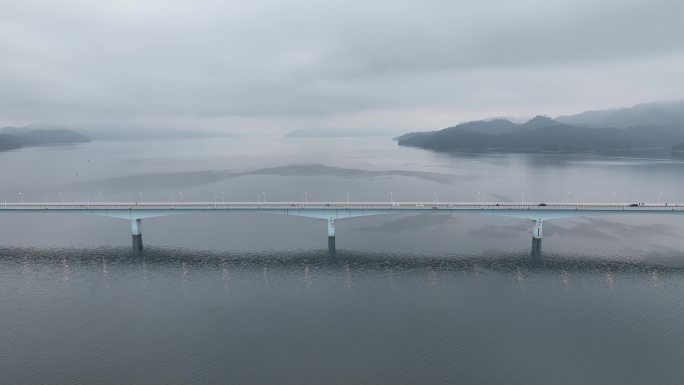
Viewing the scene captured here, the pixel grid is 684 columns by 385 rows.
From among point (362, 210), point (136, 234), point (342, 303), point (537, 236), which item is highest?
point (362, 210)

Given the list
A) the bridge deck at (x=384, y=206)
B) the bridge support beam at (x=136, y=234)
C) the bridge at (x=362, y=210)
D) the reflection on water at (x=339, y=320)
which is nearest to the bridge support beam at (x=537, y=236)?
the bridge at (x=362, y=210)

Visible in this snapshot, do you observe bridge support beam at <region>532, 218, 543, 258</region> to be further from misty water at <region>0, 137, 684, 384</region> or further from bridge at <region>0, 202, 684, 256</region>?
misty water at <region>0, 137, 684, 384</region>

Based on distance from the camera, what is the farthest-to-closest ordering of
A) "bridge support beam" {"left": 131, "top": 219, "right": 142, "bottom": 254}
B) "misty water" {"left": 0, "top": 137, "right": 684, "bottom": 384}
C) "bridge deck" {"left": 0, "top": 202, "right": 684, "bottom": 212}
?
"bridge support beam" {"left": 131, "top": 219, "right": 142, "bottom": 254} < "bridge deck" {"left": 0, "top": 202, "right": 684, "bottom": 212} < "misty water" {"left": 0, "top": 137, "right": 684, "bottom": 384}

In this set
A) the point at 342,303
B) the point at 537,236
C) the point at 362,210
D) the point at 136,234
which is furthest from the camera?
the point at 136,234

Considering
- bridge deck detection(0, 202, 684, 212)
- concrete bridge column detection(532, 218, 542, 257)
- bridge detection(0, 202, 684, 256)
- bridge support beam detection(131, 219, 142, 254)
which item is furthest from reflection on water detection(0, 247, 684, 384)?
bridge deck detection(0, 202, 684, 212)

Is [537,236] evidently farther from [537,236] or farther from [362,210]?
[362,210]

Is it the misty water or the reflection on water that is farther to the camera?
the misty water

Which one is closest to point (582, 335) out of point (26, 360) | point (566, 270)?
point (566, 270)

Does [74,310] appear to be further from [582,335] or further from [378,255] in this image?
[582,335]

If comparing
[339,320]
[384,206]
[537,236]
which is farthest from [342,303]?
[537,236]
